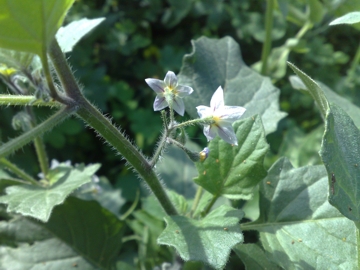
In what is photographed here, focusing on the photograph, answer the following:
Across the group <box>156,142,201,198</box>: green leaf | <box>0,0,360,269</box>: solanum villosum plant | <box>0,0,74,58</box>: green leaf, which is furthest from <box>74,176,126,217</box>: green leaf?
<box>0,0,74,58</box>: green leaf

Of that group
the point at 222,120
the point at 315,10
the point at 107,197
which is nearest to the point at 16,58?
the point at 222,120

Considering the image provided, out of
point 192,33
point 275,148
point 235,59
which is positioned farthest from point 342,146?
point 192,33

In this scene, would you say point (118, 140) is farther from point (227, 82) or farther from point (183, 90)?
point (227, 82)

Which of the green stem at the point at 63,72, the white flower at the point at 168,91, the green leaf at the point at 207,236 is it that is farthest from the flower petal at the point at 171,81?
the green leaf at the point at 207,236

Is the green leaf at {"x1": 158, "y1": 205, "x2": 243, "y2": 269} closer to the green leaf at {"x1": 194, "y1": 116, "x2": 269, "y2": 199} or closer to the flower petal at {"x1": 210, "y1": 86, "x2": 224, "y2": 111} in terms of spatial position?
the green leaf at {"x1": 194, "y1": 116, "x2": 269, "y2": 199}

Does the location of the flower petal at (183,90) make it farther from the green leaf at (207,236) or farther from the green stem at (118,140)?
the green leaf at (207,236)
